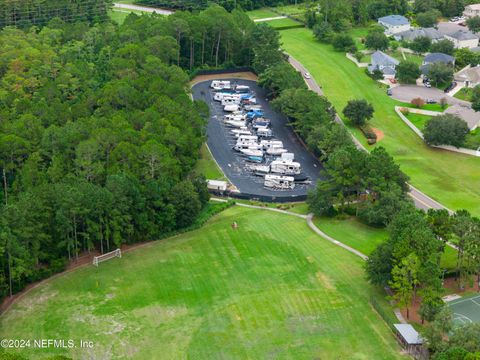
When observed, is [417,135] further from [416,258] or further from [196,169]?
[416,258]

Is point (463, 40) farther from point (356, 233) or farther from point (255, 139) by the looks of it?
point (356, 233)

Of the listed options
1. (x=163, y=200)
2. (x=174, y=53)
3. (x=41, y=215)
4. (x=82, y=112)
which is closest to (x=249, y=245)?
(x=163, y=200)

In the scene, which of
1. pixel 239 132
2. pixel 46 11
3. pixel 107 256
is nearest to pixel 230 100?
pixel 239 132

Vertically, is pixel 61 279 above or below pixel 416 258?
below

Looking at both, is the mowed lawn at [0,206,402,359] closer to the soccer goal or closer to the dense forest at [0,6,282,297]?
the soccer goal

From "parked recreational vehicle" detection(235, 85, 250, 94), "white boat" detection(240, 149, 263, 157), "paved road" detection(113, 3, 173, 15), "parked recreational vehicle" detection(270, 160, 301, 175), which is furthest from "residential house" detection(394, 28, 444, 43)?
"parked recreational vehicle" detection(270, 160, 301, 175)

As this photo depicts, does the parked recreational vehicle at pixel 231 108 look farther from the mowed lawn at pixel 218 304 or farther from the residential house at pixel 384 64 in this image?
the mowed lawn at pixel 218 304
